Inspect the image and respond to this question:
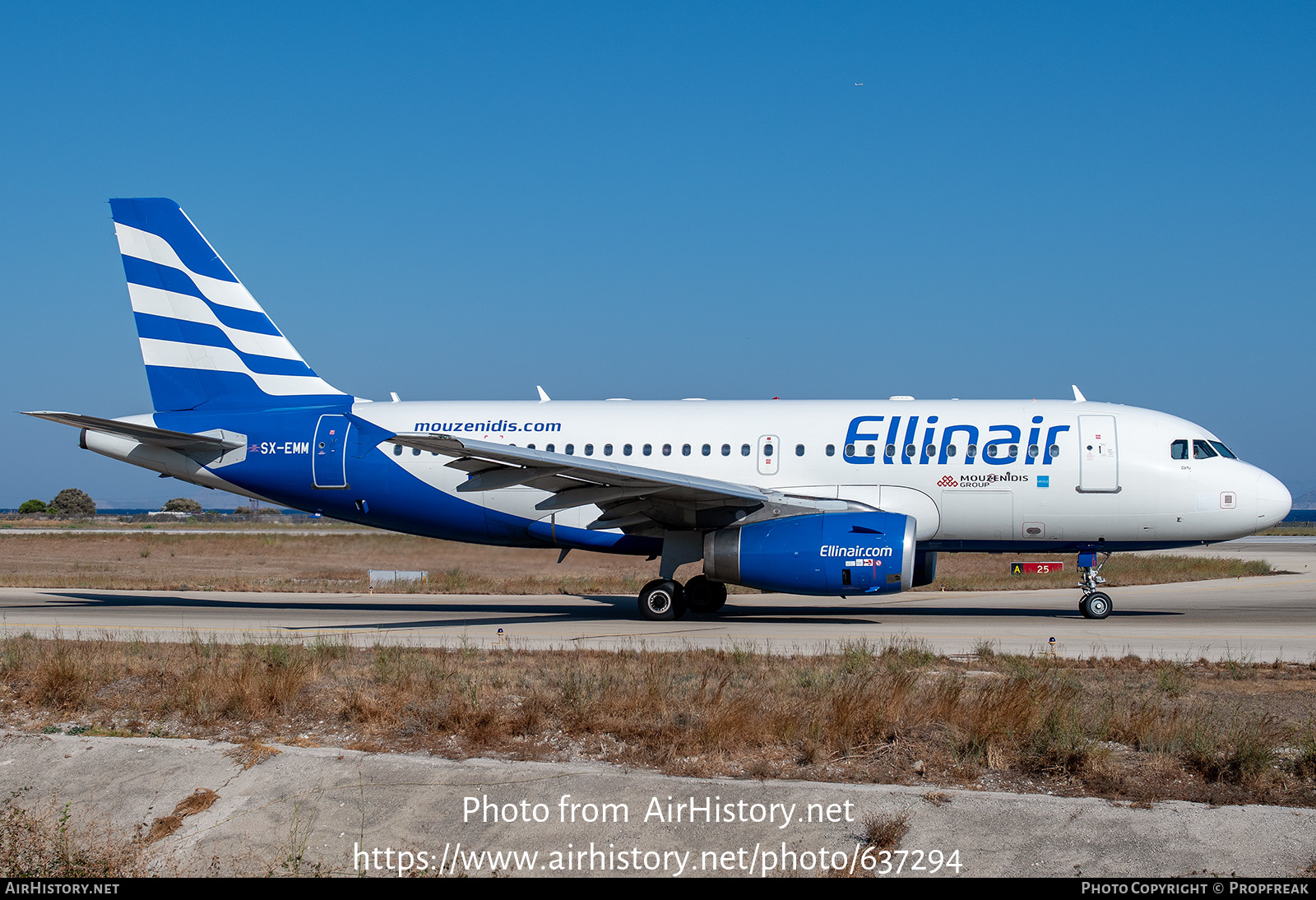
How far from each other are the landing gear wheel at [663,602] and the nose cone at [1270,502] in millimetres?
10279

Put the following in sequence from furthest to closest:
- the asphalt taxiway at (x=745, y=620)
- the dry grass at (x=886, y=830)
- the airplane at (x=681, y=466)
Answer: the airplane at (x=681, y=466) → the asphalt taxiway at (x=745, y=620) → the dry grass at (x=886, y=830)

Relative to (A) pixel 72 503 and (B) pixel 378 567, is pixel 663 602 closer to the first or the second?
(B) pixel 378 567

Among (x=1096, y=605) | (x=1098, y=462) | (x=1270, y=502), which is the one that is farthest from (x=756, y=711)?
(x=1270, y=502)

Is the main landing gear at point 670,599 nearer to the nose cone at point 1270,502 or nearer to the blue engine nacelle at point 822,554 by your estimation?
the blue engine nacelle at point 822,554

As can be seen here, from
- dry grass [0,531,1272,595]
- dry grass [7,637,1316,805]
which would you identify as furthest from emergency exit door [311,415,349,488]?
dry grass [7,637,1316,805]

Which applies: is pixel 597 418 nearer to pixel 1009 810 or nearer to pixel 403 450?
pixel 403 450

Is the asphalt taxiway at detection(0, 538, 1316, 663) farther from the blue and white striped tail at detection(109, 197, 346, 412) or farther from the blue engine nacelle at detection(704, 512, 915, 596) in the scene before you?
the blue and white striped tail at detection(109, 197, 346, 412)

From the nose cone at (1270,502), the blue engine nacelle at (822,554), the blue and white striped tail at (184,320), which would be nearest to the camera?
the blue engine nacelle at (822,554)

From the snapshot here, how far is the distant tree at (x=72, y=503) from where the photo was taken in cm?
11719

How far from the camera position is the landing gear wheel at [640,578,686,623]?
760 inches

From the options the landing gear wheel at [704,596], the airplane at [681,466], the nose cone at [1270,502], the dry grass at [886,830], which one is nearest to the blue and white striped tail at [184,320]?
the airplane at [681,466]

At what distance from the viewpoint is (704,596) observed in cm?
2016

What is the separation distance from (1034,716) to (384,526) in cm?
1571
